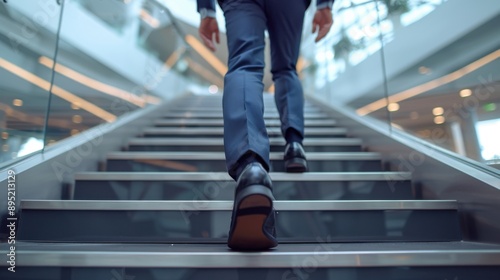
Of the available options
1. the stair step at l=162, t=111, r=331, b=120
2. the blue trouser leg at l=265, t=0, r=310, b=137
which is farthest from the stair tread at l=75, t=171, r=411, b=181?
the stair step at l=162, t=111, r=331, b=120

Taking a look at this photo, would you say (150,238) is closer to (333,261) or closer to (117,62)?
(333,261)

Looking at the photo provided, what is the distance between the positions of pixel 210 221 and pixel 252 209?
1.19ft

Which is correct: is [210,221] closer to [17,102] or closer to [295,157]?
[295,157]

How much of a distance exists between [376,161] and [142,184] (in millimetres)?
1063

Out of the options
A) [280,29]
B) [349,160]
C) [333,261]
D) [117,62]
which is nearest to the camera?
[333,261]

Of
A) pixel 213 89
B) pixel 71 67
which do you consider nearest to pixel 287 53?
pixel 71 67

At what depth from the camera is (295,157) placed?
1303 mm

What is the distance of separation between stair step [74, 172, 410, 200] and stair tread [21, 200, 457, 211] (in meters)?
0.21

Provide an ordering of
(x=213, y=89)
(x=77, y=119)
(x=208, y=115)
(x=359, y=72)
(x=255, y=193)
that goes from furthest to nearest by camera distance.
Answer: (x=213, y=89) → (x=208, y=115) → (x=359, y=72) → (x=77, y=119) → (x=255, y=193)

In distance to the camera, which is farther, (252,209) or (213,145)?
(213,145)

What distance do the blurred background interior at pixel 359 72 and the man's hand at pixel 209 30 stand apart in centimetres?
68

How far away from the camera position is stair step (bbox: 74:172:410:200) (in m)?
1.23

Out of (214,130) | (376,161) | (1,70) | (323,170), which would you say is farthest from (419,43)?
(1,70)

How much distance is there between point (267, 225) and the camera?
763 millimetres
